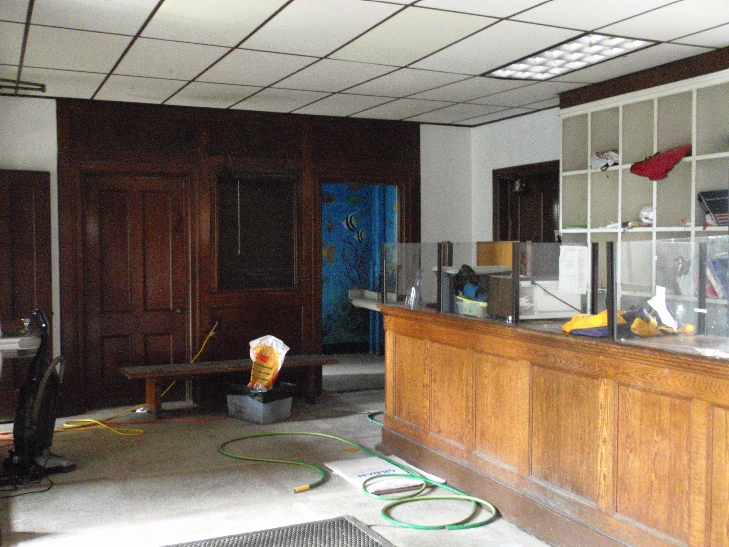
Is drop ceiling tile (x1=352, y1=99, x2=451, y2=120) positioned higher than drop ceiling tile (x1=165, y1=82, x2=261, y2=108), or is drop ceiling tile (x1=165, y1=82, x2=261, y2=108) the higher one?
drop ceiling tile (x1=165, y1=82, x2=261, y2=108)

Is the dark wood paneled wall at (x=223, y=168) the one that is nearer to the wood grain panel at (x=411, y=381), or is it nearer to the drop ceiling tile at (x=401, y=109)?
the drop ceiling tile at (x=401, y=109)

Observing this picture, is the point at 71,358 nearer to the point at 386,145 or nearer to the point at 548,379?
the point at 386,145

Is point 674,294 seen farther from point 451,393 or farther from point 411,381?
point 411,381

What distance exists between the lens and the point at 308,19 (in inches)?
155

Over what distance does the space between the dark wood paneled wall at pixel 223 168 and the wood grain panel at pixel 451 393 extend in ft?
8.89

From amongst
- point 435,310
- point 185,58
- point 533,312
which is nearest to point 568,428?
point 533,312

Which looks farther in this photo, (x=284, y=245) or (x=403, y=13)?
(x=284, y=245)

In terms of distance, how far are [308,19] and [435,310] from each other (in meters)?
1.82

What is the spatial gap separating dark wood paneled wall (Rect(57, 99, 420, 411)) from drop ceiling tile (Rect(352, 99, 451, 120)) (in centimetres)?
20

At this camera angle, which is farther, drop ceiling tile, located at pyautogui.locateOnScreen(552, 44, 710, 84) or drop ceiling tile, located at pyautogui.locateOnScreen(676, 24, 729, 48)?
drop ceiling tile, located at pyautogui.locateOnScreen(552, 44, 710, 84)

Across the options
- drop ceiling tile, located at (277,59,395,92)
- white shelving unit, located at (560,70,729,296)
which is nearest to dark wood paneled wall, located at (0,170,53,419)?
drop ceiling tile, located at (277,59,395,92)

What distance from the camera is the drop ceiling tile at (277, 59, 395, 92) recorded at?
4.96m

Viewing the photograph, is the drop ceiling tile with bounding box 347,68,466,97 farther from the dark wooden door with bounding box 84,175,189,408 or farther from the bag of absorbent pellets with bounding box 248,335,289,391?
the bag of absorbent pellets with bounding box 248,335,289,391

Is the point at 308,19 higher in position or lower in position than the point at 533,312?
higher
